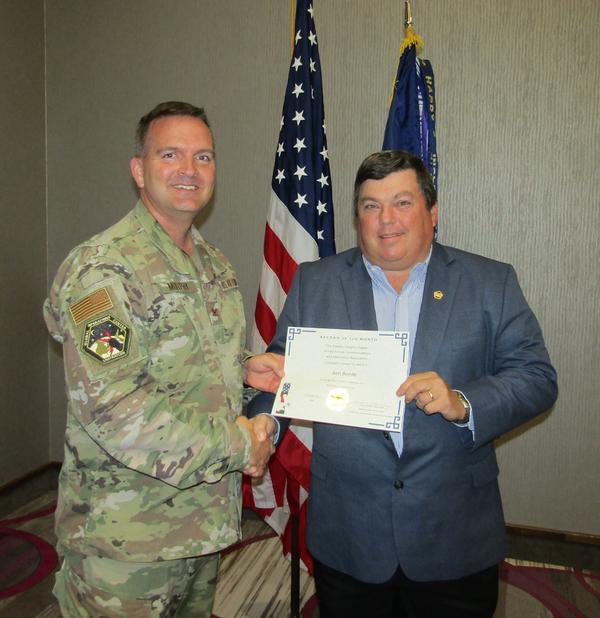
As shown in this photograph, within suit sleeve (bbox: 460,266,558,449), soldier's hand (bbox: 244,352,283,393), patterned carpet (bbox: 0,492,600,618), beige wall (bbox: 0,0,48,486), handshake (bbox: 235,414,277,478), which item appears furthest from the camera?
beige wall (bbox: 0,0,48,486)

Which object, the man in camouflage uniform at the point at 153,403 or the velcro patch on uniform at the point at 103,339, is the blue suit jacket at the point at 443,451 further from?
the velcro patch on uniform at the point at 103,339

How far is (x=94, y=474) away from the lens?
5.22 feet

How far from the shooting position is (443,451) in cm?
159

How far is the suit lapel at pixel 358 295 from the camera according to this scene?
5.57 ft

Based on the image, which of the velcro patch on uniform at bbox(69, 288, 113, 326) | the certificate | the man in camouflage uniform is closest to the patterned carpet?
the man in camouflage uniform

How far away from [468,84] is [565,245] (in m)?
1.12

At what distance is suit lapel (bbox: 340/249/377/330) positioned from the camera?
1697 millimetres

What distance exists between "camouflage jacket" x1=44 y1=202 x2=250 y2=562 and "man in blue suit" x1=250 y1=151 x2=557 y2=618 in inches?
12.9

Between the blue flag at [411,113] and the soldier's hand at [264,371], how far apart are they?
1.58 meters

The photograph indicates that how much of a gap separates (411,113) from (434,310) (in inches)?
64.6

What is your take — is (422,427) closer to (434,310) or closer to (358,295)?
(434,310)

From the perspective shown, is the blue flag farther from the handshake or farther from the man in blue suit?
the handshake

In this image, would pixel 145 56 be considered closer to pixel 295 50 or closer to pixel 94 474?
pixel 295 50

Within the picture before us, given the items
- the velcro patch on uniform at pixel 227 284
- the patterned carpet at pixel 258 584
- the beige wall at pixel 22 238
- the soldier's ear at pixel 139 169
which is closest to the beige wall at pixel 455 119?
the beige wall at pixel 22 238
